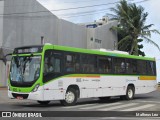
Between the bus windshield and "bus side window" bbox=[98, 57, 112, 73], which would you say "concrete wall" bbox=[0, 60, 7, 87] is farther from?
the bus windshield

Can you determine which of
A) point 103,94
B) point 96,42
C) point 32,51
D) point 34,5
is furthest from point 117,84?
point 96,42

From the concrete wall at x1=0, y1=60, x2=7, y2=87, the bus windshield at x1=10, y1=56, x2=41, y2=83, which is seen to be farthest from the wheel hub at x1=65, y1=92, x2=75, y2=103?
the concrete wall at x1=0, y1=60, x2=7, y2=87

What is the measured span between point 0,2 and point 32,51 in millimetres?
19524

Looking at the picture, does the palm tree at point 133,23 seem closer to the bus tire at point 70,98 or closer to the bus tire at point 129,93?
the bus tire at point 129,93

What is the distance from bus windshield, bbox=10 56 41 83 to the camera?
1823cm

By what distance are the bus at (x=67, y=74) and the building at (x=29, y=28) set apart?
622 inches

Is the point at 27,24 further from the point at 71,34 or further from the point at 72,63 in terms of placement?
the point at 72,63

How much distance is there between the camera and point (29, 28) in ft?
130

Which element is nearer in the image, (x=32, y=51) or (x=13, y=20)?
(x=32, y=51)

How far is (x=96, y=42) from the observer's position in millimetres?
53656

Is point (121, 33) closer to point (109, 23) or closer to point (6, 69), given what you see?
point (109, 23)

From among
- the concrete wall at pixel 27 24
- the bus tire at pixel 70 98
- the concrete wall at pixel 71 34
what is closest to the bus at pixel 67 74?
the bus tire at pixel 70 98

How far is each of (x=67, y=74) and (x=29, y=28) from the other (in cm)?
2098

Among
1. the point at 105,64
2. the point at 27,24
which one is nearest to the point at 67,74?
the point at 105,64
